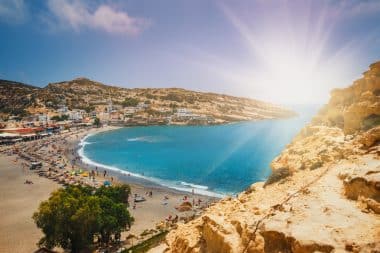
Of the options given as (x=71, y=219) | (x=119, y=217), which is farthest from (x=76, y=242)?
(x=119, y=217)

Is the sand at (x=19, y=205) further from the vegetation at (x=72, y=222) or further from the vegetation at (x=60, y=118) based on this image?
the vegetation at (x=60, y=118)

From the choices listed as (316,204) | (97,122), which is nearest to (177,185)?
(316,204)

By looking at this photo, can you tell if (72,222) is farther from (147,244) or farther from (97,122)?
(97,122)

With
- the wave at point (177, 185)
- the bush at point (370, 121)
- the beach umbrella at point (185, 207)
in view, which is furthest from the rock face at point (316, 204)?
the wave at point (177, 185)

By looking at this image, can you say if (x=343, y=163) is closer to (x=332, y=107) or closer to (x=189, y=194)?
(x=332, y=107)

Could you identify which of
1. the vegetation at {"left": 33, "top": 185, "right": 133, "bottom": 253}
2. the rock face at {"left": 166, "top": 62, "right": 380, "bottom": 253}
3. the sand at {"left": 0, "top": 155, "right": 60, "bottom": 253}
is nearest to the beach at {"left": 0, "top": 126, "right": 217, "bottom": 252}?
the sand at {"left": 0, "top": 155, "right": 60, "bottom": 253}
